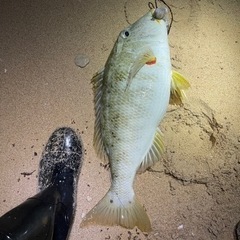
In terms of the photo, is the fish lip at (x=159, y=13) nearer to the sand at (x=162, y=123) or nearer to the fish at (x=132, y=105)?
the fish at (x=132, y=105)

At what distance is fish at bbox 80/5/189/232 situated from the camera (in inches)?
68.9

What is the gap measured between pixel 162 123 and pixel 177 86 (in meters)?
0.53

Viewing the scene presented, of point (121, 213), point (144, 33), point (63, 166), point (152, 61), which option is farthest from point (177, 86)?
point (63, 166)

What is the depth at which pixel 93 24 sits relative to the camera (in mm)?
2754

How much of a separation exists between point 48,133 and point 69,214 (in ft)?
2.03

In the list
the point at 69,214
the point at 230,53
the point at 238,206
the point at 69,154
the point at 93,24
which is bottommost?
the point at 69,214

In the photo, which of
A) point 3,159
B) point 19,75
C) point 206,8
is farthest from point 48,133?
point 206,8

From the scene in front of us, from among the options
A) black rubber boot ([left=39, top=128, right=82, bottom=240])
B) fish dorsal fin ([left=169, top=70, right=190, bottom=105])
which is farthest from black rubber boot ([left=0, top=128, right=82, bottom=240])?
fish dorsal fin ([left=169, top=70, right=190, bottom=105])

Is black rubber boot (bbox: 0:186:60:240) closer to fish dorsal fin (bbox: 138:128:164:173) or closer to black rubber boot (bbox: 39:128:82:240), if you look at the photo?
black rubber boot (bbox: 39:128:82:240)

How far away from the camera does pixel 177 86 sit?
1856 mm

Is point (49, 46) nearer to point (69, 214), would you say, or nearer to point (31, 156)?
point (31, 156)

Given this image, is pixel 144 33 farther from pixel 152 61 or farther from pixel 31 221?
pixel 31 221

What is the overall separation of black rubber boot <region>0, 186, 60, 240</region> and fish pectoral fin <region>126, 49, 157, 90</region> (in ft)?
3.14

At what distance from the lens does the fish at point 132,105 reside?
5.74 feet
